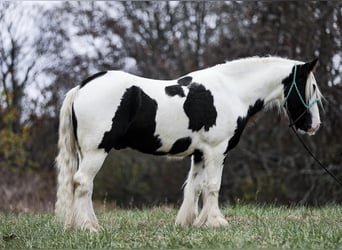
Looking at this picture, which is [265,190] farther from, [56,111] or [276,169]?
[56,111]

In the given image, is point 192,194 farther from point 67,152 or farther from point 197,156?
point 67,152

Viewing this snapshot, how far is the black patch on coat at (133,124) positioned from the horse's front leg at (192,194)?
Result: 0.75m

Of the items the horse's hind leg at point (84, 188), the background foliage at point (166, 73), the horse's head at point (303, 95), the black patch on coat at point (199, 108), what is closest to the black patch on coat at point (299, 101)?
the horse's head at point (303, 95)

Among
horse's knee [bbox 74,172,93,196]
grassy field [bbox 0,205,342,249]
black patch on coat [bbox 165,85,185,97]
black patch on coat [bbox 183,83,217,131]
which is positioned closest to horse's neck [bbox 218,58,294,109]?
black patch on coat [bbox 183,83,217,131]

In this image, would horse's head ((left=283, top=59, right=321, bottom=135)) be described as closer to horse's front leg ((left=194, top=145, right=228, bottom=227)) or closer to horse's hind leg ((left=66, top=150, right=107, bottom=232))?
horse's front leg ((left=194, top=145, right=228, bottom=227))

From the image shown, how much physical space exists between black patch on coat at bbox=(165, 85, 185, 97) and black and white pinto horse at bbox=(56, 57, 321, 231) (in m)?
0.01

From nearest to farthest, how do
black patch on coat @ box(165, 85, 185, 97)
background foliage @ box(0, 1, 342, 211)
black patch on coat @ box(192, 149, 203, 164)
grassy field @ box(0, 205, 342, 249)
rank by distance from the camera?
1. grassy field @ box(0, 205, 342, 249)
2. black patch on coat @ box(165, 85, 185, 97)
3. black patch on coat @ box(192, 149, 203, 164)
4. background foliage @ box(0, 1, 342, 211)

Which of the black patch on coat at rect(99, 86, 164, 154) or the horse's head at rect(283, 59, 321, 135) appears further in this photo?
the horse's head at rect(283, 59, 321, 135)

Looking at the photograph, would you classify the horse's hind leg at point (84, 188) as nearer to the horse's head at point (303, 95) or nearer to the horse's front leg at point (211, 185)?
the horse's front leg at point (211, 185)

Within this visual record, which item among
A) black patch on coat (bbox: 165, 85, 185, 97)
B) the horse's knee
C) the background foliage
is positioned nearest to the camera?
the horse's knee

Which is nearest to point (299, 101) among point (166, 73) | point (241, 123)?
point (241, 123)

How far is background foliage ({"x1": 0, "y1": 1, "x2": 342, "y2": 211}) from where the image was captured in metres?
14.1

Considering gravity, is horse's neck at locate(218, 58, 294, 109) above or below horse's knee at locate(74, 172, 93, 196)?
above

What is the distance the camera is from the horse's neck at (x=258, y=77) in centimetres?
680
